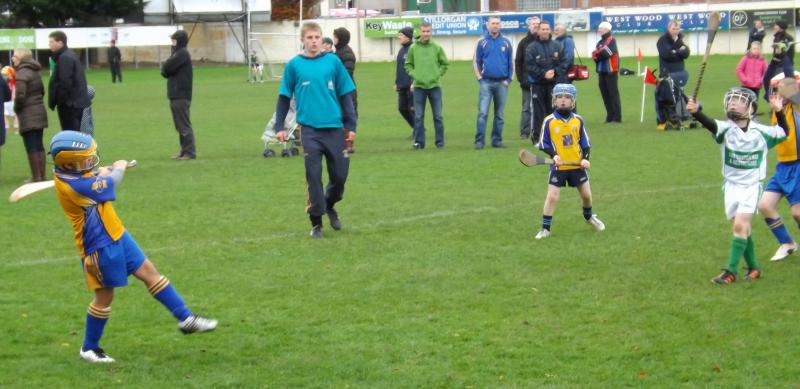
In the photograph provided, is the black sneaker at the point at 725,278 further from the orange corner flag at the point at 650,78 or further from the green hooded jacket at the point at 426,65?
the orange corner flag at the point at 650,78

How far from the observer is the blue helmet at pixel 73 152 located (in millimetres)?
6672

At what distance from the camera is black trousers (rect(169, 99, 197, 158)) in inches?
716

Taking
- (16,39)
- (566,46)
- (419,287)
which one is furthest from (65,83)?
(16,39)

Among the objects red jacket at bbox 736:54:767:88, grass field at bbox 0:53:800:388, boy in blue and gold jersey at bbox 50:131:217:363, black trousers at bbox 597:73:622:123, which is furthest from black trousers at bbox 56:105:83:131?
red jacket at bbox 736:54:767:88

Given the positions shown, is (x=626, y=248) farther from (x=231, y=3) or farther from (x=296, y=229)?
(x=231, y=3)

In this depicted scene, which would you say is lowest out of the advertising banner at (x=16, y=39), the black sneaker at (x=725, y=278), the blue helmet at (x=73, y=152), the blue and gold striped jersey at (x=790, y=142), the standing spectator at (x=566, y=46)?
the black sneaker at (x=725, y=278)

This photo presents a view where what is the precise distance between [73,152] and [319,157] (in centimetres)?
428

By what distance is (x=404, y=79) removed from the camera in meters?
19.7

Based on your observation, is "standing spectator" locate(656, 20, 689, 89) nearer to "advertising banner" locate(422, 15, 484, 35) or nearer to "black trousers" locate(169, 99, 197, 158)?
"black trousers" locate(169, 99, 197, 158)

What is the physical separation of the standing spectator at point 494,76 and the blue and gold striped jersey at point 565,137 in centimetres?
758

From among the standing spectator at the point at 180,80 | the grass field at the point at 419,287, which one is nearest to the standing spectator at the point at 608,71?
the grass field at the point at 419,287

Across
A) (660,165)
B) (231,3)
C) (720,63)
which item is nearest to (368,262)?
(660,165)

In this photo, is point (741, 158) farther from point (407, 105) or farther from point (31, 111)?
point (407, 105)

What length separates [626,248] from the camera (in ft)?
→ 33.3
